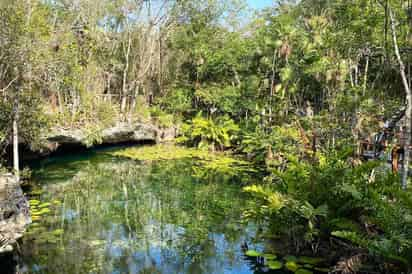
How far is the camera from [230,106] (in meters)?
18.1

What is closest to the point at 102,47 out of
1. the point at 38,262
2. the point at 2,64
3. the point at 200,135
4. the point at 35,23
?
the point at 200,135

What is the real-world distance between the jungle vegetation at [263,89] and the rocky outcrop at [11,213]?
2.90m

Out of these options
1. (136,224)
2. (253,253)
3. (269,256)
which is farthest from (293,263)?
(136,224)

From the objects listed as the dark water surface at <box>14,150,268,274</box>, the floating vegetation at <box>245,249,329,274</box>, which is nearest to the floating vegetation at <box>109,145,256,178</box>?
the dark water surface at <box>14,150,268,274</box>

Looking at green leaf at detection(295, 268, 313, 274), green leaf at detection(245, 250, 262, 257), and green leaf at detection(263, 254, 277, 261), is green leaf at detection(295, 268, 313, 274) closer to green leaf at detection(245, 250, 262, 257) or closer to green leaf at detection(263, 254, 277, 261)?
green leaf at detection(263, 254, 277, 261)

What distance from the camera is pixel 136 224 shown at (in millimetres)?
7418

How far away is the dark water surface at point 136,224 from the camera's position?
18.6ft

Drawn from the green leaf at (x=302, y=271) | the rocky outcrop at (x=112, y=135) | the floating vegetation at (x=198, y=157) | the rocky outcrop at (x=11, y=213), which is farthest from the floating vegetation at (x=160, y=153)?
the green leaf at (x=302, y=271)

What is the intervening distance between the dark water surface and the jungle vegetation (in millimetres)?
1029

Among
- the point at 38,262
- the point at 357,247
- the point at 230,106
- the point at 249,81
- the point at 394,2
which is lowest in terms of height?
the point at 38,262

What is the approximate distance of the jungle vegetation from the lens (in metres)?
5.44

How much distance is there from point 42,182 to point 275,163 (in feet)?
23.4

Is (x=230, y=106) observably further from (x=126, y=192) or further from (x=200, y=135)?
(x=126, y=192)

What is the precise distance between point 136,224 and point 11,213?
2366 millimetres
